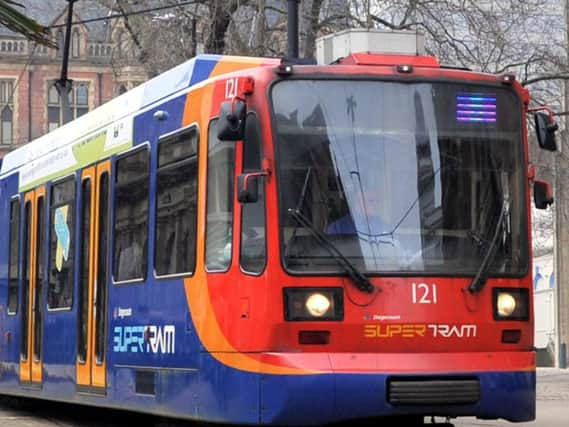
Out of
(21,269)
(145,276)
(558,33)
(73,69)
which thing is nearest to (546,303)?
(558,33)

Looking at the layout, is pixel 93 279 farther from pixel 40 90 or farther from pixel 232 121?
pixel 40 90

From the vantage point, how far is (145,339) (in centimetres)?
1200

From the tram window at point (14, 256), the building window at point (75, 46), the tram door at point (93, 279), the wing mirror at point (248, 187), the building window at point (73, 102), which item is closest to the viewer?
the wing mirror at point (248, 187)

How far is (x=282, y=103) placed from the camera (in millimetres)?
10555

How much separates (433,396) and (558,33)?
1922 cm

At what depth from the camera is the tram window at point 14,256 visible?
643 inches

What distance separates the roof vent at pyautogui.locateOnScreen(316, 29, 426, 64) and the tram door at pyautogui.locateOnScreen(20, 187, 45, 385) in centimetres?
492

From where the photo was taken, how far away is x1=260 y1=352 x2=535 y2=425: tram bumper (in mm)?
9992

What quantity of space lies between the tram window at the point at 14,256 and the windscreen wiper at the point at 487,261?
712 cm

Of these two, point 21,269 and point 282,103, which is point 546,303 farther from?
point 282,103

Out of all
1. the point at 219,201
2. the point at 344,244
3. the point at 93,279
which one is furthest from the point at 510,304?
the point at 93,279

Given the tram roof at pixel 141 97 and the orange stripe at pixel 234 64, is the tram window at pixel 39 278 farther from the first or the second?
the orange stripe at pixel 234 64

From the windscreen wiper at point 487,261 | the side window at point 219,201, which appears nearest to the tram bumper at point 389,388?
the windscreen wiper at point 487,261

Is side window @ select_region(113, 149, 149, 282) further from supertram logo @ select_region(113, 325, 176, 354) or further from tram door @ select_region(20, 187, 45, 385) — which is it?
tram door @ select_region(20, 187, 45, 385)
